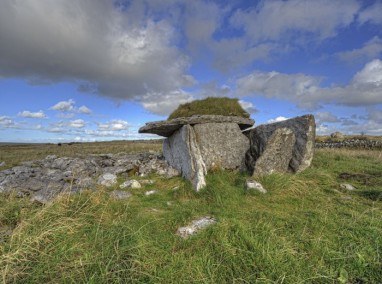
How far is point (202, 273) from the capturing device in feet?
12.5

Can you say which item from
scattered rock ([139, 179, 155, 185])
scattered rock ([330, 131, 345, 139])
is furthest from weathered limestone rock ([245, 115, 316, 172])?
scattered rock ([330, 131, 345, 139])

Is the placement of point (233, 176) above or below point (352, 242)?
above

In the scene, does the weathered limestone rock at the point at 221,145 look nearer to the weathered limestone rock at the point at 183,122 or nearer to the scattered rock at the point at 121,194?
the weathered limestone rock at the point at 183,122

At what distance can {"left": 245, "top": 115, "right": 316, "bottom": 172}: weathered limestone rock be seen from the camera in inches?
391

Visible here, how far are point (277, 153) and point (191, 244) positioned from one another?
6136mm

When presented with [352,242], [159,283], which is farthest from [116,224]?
[352,242]

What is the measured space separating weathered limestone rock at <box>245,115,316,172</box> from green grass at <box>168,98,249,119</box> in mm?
2019

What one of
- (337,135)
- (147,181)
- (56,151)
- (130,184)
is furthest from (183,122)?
(337,135)

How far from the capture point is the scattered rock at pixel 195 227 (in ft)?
16.7

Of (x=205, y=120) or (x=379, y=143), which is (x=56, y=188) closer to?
(x=205, y=120)

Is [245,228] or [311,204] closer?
[245,228]

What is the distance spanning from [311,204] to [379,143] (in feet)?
76.4

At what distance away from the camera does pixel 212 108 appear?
12.3 meters

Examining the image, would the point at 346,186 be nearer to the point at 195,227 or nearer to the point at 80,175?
the point at 195,227
